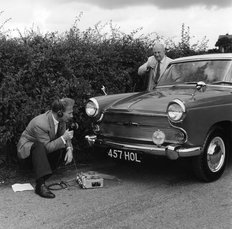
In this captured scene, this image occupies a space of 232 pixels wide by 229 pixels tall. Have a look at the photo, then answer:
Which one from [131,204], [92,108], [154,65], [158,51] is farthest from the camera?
[154,65]

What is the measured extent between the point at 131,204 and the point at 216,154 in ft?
4.78

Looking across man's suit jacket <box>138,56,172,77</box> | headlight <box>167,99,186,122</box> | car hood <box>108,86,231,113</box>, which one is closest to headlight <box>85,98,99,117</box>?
car hood <box>108,86,231,113</box>

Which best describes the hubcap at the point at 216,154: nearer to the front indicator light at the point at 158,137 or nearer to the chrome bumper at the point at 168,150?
the chrome bumper at the point at 168,150

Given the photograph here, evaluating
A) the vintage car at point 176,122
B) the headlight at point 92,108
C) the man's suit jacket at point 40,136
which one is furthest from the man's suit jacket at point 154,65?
the man's suit jacket at point 40,136

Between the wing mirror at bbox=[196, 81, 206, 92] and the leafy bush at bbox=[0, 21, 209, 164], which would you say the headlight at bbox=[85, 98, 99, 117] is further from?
the wing mirror at bbox=[196, 81, 206, 92]

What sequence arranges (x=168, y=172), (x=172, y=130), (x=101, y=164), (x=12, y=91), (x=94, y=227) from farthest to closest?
(x=101, y=164) < (x=168, y=172) < (x=12, y=91) < (x=172, y=130) < (x=94, y=227)

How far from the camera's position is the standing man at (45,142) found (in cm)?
464

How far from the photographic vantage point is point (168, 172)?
5.57 m

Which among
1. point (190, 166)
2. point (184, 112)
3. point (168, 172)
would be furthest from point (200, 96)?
point (168, 172)

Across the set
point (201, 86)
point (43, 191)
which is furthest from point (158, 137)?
point (43, 191)

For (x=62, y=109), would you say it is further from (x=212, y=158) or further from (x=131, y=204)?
(x=212, y=158)

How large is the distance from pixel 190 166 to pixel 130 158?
0.76 meters

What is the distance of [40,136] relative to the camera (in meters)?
4.77

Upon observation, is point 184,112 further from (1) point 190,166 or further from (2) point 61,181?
(2) point 61,181
